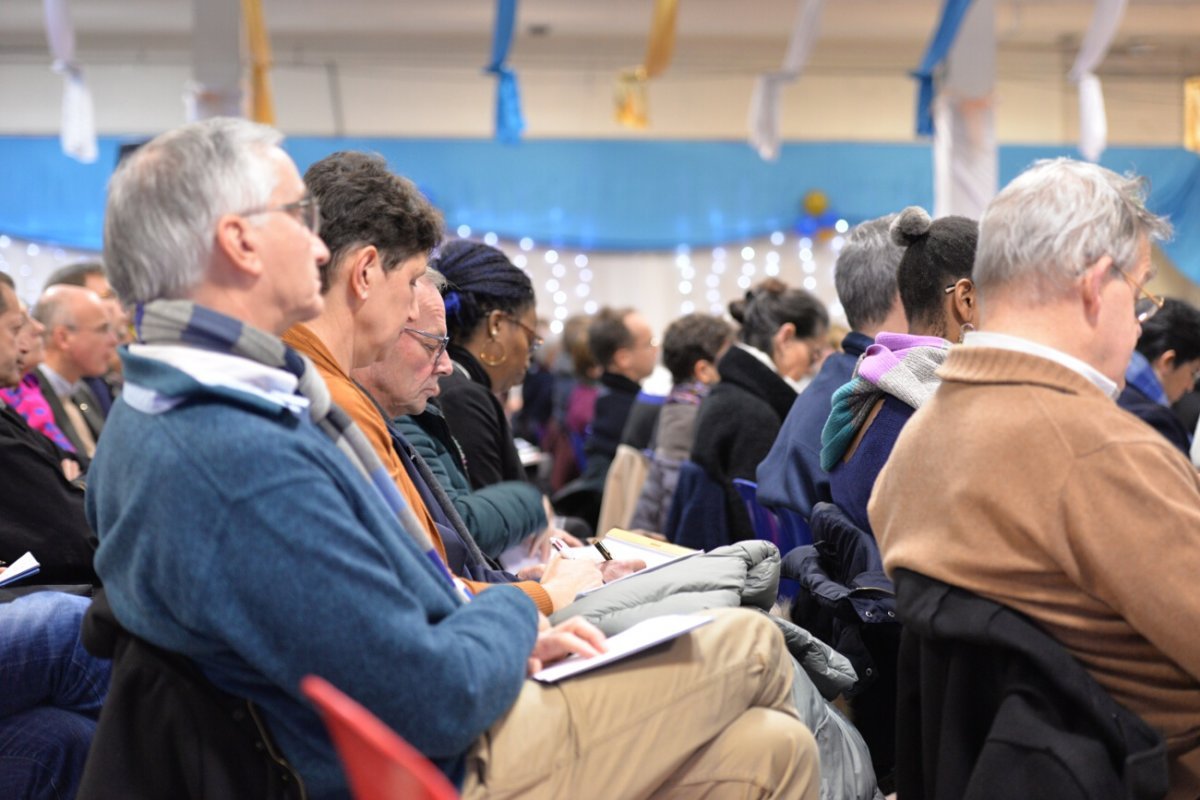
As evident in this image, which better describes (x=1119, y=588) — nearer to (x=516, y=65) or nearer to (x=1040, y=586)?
(x=1040, y=586)

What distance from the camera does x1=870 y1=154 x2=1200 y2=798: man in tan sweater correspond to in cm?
150

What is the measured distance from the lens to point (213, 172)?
1485 mm

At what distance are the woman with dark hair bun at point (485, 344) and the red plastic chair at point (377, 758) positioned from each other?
187cm

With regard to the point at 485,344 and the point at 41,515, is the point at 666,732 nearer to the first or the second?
the point at 485,344

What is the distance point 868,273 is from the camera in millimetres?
2766

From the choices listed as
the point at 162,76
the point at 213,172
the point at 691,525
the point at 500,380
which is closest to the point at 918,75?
the point at 691,525

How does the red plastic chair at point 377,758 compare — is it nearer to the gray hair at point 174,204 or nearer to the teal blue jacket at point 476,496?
the gray hair at point 174,204

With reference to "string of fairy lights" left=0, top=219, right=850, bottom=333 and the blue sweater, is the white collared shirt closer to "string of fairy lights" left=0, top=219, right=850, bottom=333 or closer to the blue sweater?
the blue sweater

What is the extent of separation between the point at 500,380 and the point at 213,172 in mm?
1747

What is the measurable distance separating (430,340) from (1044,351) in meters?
1.17

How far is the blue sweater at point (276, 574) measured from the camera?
52.9 inches

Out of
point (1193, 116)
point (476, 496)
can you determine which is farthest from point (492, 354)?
point (1193, 116)

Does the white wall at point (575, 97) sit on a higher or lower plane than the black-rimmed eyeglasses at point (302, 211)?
higher

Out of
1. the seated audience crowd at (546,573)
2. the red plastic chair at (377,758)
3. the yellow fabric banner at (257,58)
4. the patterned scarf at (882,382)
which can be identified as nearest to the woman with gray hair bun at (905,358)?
the patterned scarf at (882,382)
